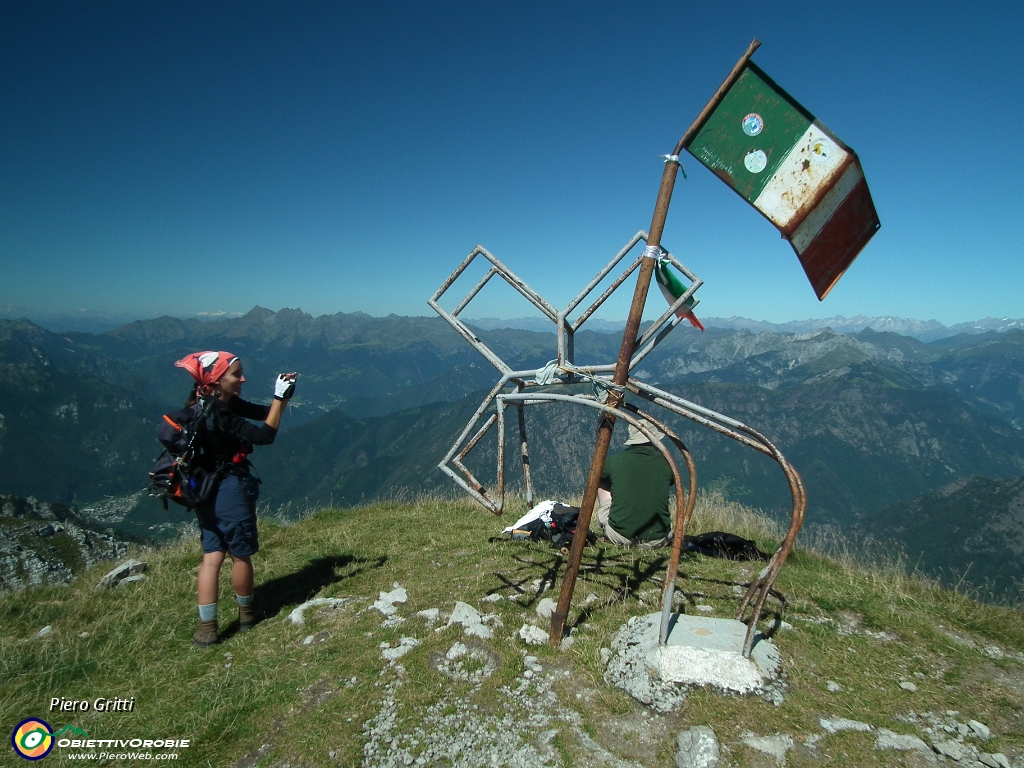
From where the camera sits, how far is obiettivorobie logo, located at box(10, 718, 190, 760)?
3.54 m

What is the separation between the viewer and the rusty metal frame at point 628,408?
13.5 ft

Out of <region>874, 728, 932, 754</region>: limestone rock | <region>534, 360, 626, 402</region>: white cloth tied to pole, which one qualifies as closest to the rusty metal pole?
<region>534, 360, 626, 402</region>: white cloth tied to pole

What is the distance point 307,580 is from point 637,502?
4.91 meters

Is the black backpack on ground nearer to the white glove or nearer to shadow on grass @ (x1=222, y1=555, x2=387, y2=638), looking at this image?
shadow on grass @ (x1=222, y1=555, x2=387, y2=638)

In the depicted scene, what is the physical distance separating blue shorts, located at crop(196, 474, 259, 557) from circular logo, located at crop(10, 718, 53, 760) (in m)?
1.69

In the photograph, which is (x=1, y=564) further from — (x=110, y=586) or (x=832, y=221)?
(x=832, y=221)

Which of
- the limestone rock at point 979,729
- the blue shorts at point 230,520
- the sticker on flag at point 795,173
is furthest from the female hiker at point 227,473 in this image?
the limestone rock at point 979,729

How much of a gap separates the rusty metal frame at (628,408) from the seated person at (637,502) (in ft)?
3.58

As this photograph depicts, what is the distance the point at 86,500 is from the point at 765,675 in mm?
216465

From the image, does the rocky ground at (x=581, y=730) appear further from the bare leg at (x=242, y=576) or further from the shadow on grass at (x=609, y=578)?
the bare leg at (x=242, y=576)

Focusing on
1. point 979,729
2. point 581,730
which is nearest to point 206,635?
point 581,730

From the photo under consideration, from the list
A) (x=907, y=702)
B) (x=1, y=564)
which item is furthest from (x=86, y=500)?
(x=907, y=702)

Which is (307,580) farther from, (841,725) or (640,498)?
(841,725)

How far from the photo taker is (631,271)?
631 centimetres
